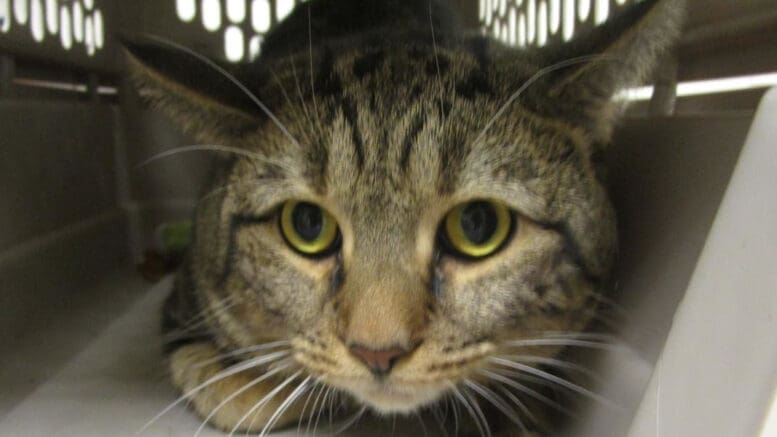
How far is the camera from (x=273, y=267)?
92cm

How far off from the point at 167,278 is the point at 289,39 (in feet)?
2.24

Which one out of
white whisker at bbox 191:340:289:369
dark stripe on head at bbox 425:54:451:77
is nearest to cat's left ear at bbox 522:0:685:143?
dark stripe on head at bbox 425:54:451:77

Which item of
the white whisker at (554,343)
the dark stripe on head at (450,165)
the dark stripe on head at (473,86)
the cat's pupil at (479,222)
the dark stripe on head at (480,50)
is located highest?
the dark stripe on head at (480,50)

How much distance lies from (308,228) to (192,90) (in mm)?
224

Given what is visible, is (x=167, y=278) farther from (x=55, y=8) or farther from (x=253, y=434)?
(x=253, y=434)

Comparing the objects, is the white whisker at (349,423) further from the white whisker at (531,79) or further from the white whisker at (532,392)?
the white whisker at (531,79)

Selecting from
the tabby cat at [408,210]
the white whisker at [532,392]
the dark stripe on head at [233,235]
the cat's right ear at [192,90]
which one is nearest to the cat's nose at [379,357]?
the tabby cat at [408,210]

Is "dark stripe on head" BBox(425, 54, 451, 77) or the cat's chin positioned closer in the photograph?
the cat's chin

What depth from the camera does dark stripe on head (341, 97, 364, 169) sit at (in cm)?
86

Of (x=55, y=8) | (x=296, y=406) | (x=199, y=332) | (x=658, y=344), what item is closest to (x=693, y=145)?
(x=658, y=344)

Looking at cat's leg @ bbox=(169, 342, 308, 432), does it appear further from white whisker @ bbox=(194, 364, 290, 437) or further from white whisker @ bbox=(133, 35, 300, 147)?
white whisker @ bbox=(133, 35, 300, 147)

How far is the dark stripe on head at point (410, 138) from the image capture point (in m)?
0.84

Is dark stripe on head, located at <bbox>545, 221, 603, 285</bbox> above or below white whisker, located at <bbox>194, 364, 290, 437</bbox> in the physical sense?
above

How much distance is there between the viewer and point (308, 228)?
91 centimetres
